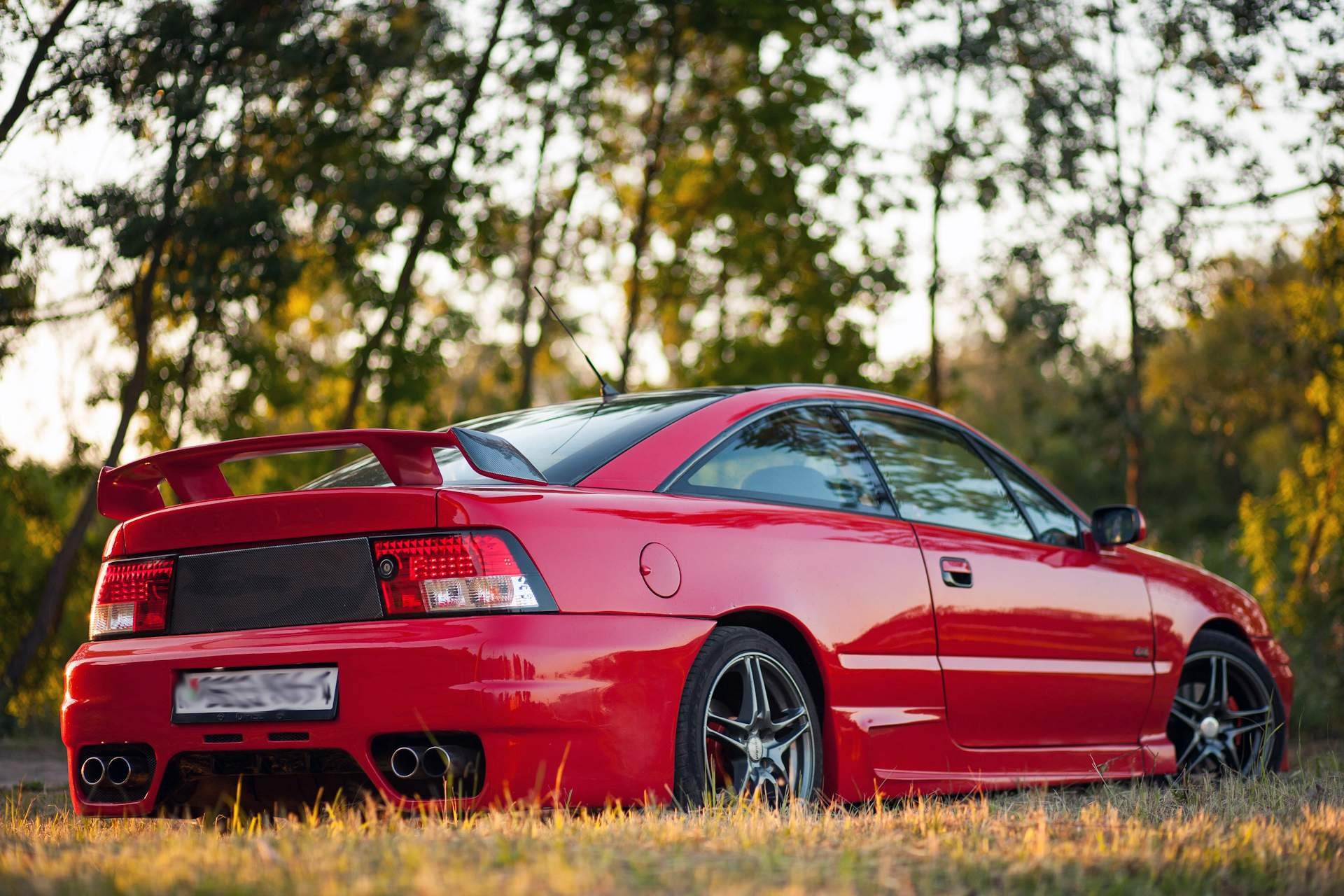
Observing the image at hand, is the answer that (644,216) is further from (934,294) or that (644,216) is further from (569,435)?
(569,435)

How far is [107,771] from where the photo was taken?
153 inches

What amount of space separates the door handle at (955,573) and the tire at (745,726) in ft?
2.70

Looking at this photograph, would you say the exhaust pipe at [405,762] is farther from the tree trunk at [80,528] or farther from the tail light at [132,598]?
the tree trunk at [80,528]

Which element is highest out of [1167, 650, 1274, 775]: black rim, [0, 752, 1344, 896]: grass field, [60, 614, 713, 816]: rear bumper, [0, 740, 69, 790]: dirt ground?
[60, 614, 713, 816]: rear bumper

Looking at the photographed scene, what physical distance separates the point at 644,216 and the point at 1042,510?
1255 centimetres

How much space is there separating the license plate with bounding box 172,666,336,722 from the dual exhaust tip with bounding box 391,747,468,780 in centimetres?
20

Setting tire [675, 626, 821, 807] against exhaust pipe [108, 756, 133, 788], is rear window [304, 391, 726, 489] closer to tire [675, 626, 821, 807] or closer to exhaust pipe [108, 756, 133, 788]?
tire [675, 626, 821, 807]

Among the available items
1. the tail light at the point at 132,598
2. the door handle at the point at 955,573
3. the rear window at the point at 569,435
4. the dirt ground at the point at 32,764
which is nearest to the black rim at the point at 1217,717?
the door handle at the point at 955,573

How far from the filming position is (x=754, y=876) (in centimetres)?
275

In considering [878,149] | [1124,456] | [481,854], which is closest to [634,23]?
[878,149]

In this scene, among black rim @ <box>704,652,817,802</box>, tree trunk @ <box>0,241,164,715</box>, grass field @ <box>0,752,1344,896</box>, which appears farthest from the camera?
tree trunk @ <box>0,241,164,715</box>

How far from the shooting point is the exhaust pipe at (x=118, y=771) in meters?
3.85

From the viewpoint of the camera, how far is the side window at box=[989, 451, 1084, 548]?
5547 millimetres

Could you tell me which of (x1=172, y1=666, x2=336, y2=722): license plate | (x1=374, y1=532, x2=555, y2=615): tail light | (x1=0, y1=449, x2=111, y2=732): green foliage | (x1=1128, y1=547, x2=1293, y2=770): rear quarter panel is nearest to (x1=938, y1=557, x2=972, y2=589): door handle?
(x1=1128, y1=547, x2=1293, y2=770): rear quarter panel
